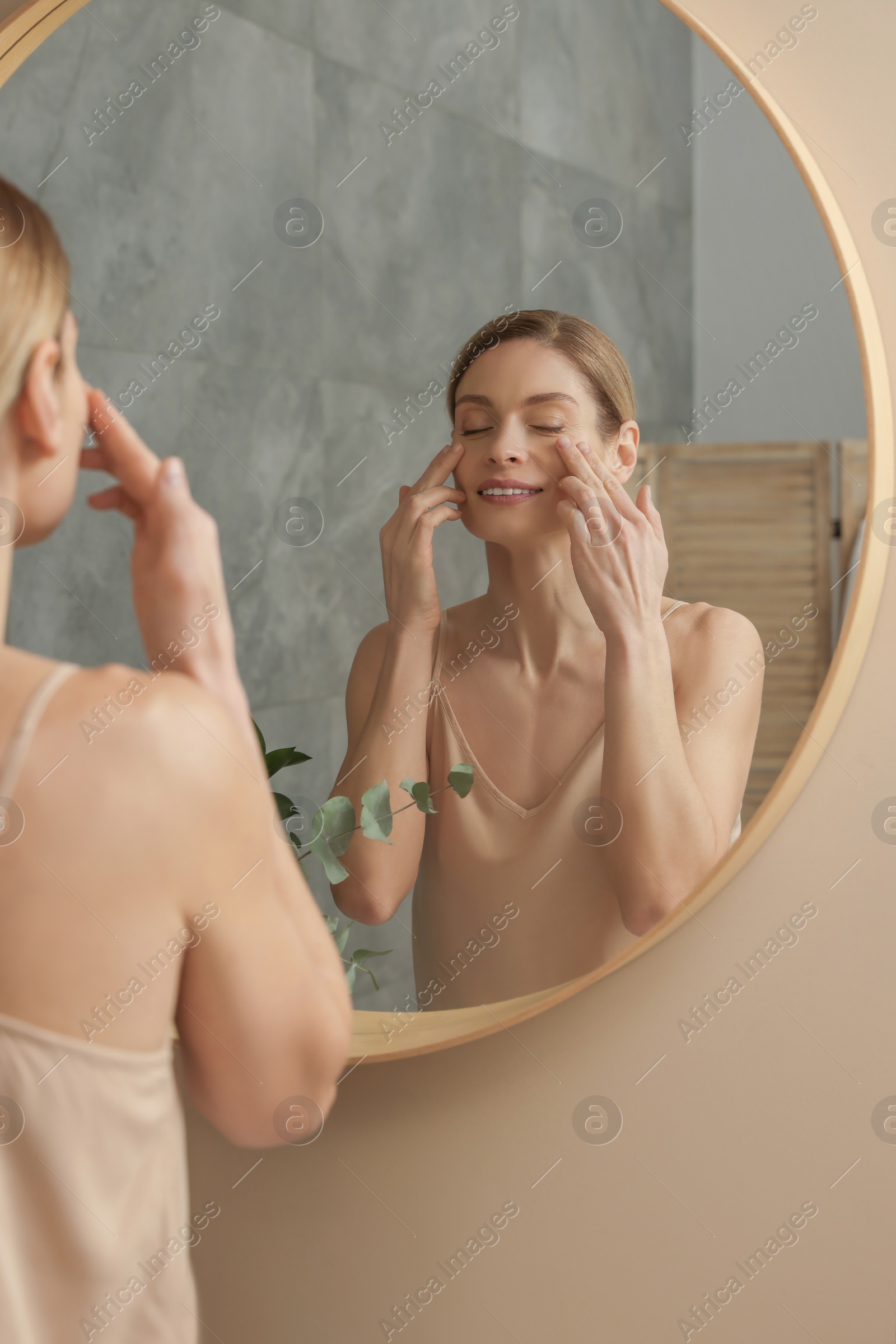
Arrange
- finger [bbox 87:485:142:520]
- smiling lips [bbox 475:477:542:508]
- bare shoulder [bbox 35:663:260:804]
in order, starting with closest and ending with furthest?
1. bare shoulder [bbox 35:663:260:804]
2. finger [bbox 87:485:142:520]
3. smiling lips [bbox 475:477:542:508]

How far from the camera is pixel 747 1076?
2.37 feet

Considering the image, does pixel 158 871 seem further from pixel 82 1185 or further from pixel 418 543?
pixel 418 543

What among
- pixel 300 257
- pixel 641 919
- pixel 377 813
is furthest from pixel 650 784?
pixel 300 257

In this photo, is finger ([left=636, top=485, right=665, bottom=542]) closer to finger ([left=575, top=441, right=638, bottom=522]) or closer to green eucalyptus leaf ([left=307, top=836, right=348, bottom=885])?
finger ([left=575, top=441, right=638, bottom=522])

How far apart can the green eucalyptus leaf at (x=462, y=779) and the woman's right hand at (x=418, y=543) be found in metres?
0.10

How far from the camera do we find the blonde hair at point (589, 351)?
699mm

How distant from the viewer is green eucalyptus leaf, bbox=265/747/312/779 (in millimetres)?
763

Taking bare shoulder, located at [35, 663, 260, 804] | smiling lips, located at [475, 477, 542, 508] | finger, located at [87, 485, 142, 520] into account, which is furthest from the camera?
smiling lips, located at [475, 477, 542, 508]

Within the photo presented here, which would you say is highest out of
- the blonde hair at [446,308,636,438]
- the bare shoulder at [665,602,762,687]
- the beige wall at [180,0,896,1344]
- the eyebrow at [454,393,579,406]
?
the blonde hair at [446,308,636,438]

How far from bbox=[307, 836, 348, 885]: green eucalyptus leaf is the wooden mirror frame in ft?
0.45

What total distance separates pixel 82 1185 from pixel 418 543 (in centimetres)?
43

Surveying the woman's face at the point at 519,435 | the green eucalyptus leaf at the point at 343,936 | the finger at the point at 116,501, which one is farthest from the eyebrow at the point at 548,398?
the green eucalyptus leaf at the point at 343,936

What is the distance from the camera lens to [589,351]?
2.31 feet

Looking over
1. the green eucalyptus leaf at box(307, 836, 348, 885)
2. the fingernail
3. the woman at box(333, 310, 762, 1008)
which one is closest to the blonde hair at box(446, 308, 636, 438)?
the woman at box(333, 310, 762, 1008)
